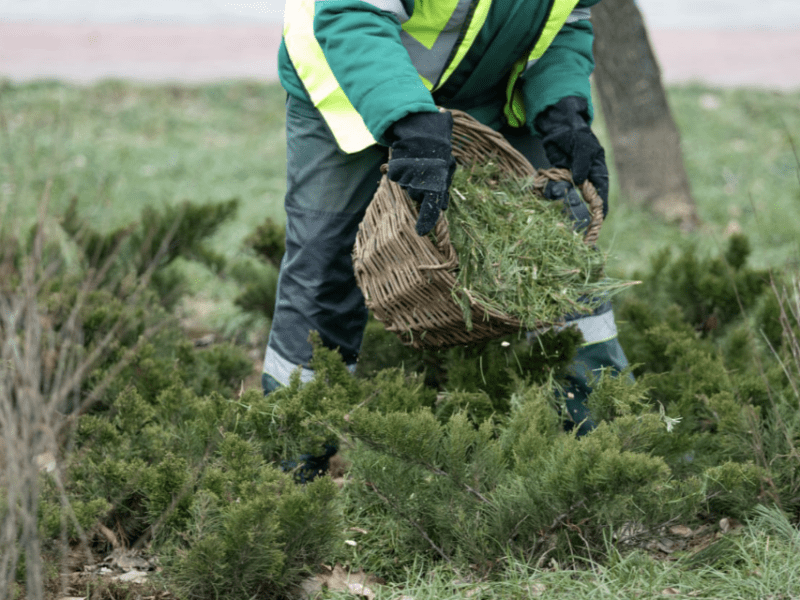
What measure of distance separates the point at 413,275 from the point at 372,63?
1.91ft

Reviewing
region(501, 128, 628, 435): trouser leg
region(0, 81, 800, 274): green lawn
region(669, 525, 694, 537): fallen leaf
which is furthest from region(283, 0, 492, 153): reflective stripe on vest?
region(0, 81, 800, 274): green lawn

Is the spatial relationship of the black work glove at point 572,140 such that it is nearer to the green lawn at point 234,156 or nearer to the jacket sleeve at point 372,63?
the jacket sleeve at point 372,63

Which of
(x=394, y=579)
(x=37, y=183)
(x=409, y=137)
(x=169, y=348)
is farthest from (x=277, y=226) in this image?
(x=37, y=183)

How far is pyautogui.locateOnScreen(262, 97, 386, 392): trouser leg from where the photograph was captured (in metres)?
2.73

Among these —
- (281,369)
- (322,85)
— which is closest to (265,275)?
(281,369)

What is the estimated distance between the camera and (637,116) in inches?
240

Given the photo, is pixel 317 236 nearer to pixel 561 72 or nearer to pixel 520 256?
pixel 520 256

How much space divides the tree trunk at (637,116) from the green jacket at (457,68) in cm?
299

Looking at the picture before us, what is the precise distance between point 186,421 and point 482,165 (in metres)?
1.23

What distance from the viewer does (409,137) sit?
227 centimetres

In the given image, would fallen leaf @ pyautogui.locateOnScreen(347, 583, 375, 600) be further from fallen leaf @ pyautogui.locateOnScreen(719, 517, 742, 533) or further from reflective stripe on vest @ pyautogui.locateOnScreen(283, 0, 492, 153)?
reflective stripe on vest @ pyautogui.locateOnScreen(283, 0, 492, 153)

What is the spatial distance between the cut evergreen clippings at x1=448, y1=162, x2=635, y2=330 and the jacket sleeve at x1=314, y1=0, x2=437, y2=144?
1.35ft

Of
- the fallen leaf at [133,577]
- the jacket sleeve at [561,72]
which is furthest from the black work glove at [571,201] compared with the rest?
the fallen leaf at [133,577]

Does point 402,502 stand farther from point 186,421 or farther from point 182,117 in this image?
point 182,117
